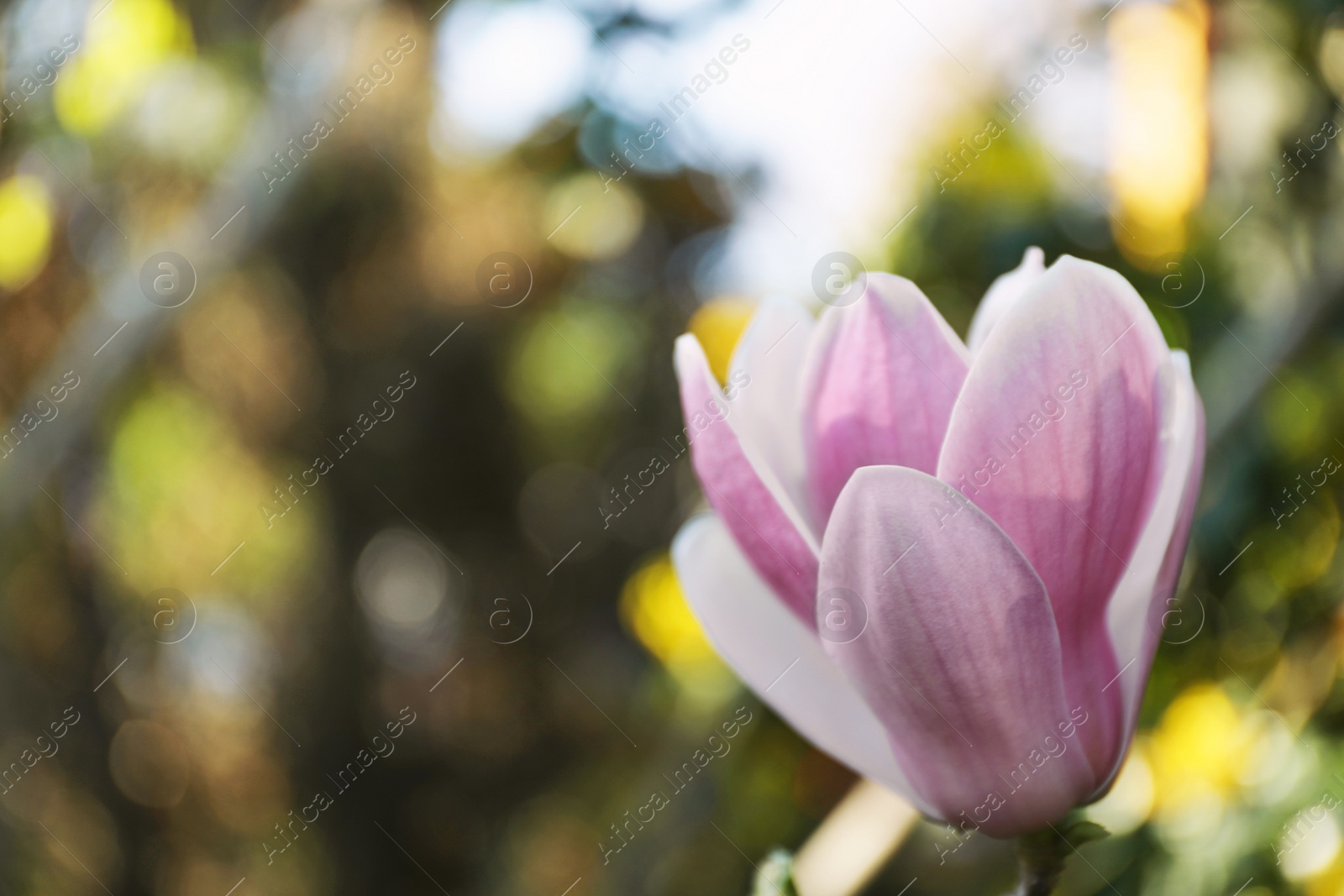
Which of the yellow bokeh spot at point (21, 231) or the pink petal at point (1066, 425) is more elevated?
the yellow bokeh spot at point (21, 231)

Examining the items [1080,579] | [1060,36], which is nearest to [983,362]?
[1080,579]

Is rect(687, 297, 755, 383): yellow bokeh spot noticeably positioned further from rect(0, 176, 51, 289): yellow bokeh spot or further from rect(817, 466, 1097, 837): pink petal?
rect(817, 466, 1097, 837): pink petal

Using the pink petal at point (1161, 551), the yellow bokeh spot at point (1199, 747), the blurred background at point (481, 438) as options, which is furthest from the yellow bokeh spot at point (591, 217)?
the pink petal at point (1161, 551)

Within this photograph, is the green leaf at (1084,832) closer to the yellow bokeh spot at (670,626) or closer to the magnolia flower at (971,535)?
the magnolia flower at (971,535)

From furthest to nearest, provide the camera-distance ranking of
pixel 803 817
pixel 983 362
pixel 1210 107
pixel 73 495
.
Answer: pixel 73 495 < pixel 803 817 < pixel 1210 107 < pixel 983 362

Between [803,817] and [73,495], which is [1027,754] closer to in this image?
[803,817]

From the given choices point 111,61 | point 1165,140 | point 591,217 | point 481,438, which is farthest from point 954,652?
point 481,438

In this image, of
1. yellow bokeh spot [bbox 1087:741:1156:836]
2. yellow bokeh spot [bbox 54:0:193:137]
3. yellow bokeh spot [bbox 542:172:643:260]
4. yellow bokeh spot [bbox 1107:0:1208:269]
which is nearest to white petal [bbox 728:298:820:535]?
yellow bokeh spot [bbox 1087:741:1156:836]
